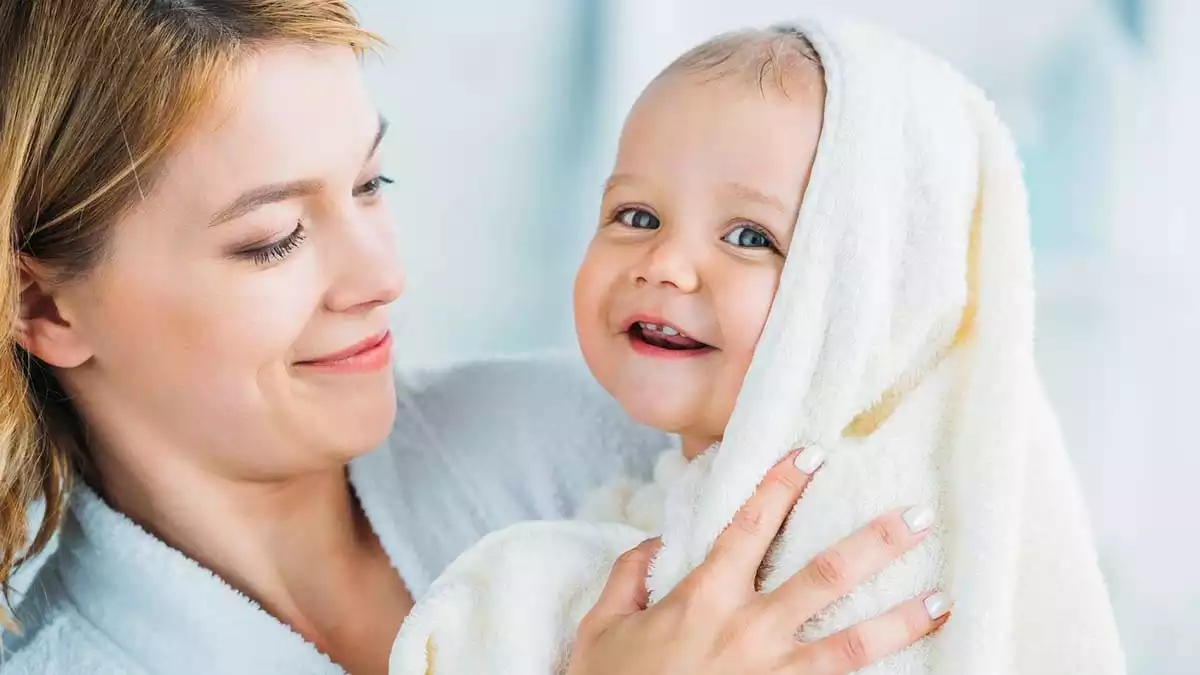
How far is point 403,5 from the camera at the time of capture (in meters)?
1.83

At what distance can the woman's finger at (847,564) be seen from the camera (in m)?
1.03

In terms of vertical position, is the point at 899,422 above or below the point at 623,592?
above

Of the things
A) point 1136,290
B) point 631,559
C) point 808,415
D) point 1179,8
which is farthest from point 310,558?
point 1179,8

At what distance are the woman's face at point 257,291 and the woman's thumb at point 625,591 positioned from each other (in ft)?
1.15

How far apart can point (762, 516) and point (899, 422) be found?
16cm

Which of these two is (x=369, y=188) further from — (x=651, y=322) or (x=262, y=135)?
(x=651, y=322)

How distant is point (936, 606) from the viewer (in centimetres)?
104

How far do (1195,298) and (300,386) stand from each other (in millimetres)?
1246

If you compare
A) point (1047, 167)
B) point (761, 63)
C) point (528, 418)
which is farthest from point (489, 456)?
point (1047, 167)

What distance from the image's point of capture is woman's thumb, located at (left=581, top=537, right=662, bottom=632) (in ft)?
3.61

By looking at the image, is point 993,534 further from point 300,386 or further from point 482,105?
point 482,105

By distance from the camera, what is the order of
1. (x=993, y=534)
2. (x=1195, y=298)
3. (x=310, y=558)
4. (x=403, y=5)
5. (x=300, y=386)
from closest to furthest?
(x=993, y=534), (x=300, y=386), (x=310, y=558), (x=1195, y=298), (x=403, y=5)

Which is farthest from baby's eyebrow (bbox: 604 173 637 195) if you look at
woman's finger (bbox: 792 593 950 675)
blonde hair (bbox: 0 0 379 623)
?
woman's finger (bbox: 792 593 950 675)

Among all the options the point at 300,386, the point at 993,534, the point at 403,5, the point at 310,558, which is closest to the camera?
the point at 993,534
